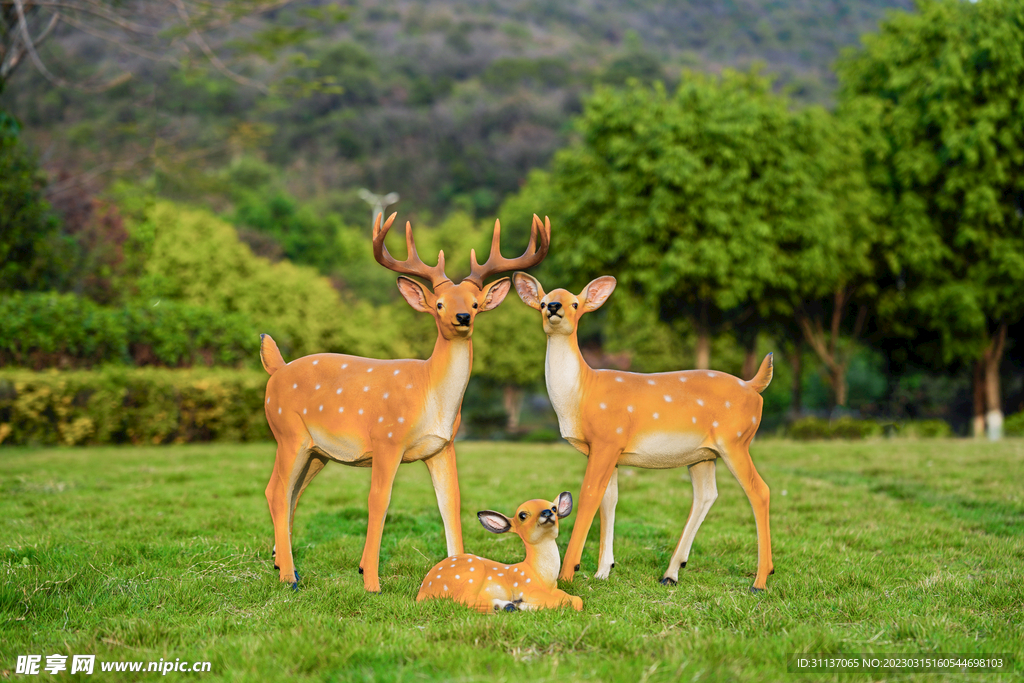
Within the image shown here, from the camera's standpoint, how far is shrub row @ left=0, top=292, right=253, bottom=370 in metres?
14.7

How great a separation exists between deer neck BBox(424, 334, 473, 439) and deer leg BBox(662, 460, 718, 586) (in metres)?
1.92

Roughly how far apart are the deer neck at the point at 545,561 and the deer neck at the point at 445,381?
105 centimetres

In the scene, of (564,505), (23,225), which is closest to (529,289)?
(564,505)

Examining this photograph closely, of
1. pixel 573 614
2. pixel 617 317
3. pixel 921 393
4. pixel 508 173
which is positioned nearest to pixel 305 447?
pixel 573 614

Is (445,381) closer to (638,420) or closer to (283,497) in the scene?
(638,420)

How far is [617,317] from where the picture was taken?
21688 mm

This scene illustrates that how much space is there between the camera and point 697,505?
568cm

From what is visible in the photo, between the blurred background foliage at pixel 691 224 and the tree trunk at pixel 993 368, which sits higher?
the blurred background foliage at pixel 691 224

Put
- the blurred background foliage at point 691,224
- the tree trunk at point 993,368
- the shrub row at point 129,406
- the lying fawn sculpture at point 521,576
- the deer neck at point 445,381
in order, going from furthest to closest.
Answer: the tree trunk at point 993,368 < the blurred background foliage at point 691,224 < the shrub row at point 129,406 < the deer neck at point 445,381 < the lying fawn sculpture at point 521,576

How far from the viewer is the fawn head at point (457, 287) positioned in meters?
5.06

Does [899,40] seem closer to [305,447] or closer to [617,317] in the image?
[617,317]

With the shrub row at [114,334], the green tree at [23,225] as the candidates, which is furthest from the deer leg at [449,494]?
the green tree at [23,225]

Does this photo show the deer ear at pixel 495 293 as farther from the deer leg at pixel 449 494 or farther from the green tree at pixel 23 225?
the green tree at pixel 23 225

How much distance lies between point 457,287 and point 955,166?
60.0 feet
